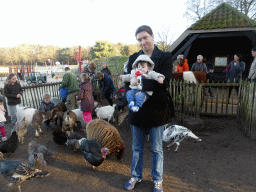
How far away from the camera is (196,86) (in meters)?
5.70

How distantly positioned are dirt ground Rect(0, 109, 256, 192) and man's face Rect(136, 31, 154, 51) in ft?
7.23

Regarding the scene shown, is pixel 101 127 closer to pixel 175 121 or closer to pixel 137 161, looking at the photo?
pixel 137 161

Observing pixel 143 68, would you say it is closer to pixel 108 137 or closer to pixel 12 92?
pixel 108 137

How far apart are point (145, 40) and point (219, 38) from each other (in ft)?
38.1

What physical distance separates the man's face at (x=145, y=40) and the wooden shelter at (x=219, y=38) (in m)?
8.64

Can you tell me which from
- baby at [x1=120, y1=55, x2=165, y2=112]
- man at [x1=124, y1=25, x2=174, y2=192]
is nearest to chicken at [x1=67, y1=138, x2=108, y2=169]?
man at [x1=124, y1=25, x2=174, y2=192]

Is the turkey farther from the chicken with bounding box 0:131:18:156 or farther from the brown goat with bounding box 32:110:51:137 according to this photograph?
the brown goat with bounding box 32:110:51:137

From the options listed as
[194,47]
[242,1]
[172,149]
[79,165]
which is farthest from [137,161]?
[242,1]

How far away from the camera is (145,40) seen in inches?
90.9

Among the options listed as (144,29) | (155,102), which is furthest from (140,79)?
(144,29)

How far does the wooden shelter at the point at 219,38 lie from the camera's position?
9321mm

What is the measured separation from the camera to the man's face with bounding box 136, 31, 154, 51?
2297 mm

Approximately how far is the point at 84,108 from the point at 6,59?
61400 mm

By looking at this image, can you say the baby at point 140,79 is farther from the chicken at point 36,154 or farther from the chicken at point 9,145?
the chicken at point 9,145
